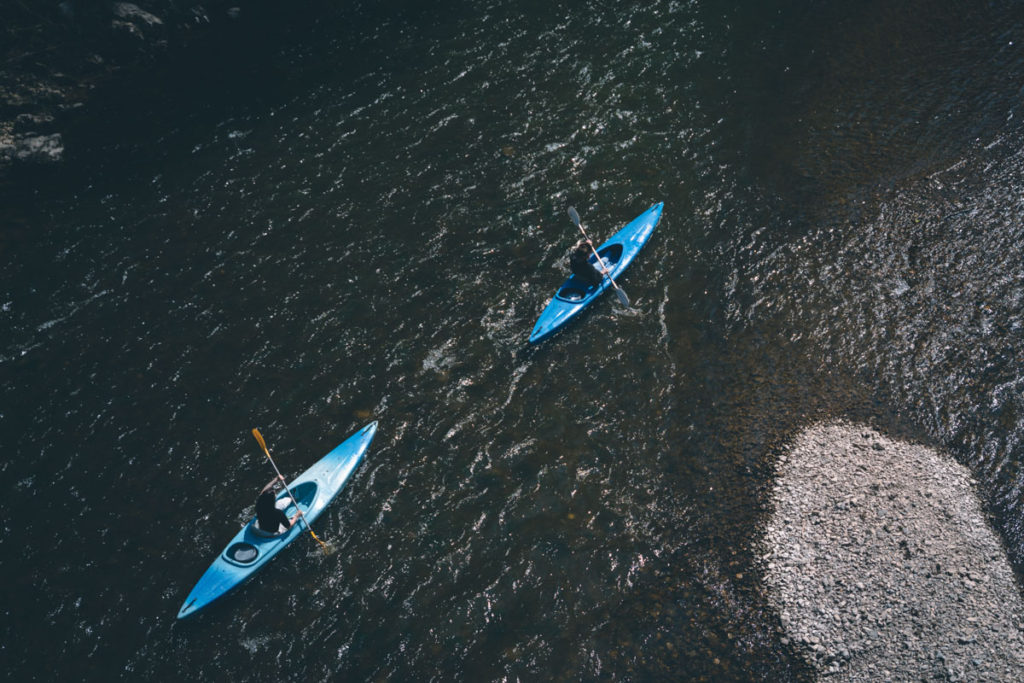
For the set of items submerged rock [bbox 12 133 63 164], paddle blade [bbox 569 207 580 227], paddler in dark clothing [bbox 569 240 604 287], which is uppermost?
submerged rock [bbox 12 133 63 164]

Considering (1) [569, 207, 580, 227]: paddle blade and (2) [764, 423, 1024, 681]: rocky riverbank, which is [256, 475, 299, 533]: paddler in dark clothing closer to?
(2) [764, 423, 1024, 681]: rocky riverbank

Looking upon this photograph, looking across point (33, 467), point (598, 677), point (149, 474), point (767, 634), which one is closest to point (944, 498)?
point (767, 634)

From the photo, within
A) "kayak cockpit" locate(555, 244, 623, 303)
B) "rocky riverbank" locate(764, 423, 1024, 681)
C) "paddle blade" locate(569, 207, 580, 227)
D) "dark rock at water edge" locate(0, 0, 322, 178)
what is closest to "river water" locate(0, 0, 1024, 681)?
"kayak cockpit" locate(555, 244, 623, 303)

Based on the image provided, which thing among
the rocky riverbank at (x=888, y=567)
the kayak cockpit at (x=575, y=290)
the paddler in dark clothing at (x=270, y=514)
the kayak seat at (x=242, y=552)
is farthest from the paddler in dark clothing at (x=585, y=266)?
the kayak seat at (x=242, y=552)

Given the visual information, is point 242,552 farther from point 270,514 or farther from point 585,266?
point 585,266

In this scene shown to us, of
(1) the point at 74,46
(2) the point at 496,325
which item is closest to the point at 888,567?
(2) the point at 496,325

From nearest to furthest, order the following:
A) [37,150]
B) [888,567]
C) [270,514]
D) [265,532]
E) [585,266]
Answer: [888,567], [270,514], [265,532], [585,266], [37,150]
